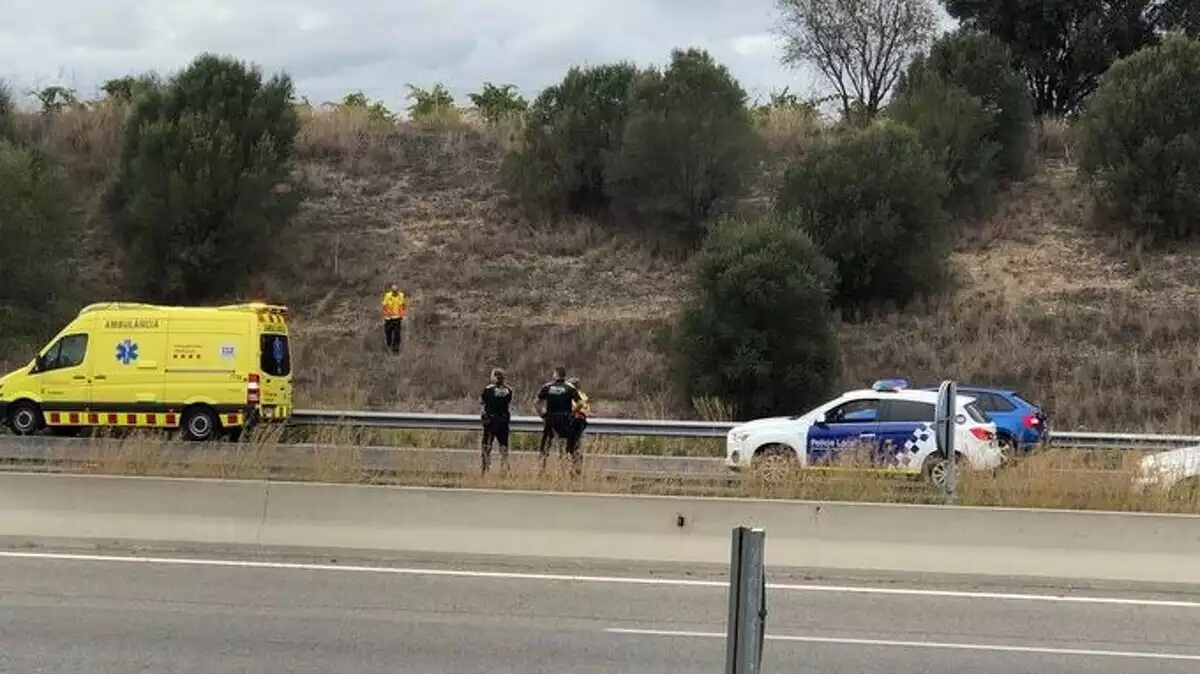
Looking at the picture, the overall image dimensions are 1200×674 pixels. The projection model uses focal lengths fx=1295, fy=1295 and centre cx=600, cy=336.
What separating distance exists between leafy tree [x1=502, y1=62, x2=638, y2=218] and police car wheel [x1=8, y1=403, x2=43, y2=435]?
59.2 ft

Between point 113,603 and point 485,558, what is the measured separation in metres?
3.09

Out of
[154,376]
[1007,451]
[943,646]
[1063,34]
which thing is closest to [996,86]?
[1063,34]

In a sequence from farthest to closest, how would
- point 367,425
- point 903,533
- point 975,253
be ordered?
point 975,253
point 367,425
point 903,533

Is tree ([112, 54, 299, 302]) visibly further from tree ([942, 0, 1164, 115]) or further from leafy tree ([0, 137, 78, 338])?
tree ([942, 0, 1164, 115])

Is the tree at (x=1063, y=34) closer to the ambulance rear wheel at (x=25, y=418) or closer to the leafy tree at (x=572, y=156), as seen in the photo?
the leafy tree at (x=572, y=156)

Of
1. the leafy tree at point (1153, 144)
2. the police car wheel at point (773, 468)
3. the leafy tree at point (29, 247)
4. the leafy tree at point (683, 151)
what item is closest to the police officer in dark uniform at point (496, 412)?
the police car wheel at point (773, 468)

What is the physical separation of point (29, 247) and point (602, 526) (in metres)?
26.7

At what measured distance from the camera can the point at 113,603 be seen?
9.25m

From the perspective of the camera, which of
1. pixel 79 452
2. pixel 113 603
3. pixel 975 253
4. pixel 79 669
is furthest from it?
pixel 975 253

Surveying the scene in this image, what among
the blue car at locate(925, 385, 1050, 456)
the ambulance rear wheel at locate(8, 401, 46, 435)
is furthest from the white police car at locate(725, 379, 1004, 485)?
the ambulance rear wheel at locate(8, 401, 46, 435)

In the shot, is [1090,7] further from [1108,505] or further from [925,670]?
[925,670]

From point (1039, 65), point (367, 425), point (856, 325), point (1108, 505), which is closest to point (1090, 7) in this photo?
point (1039, 65)

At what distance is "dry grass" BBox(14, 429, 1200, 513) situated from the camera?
11.6 m

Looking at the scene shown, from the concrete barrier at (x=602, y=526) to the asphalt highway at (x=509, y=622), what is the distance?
0.23 m
